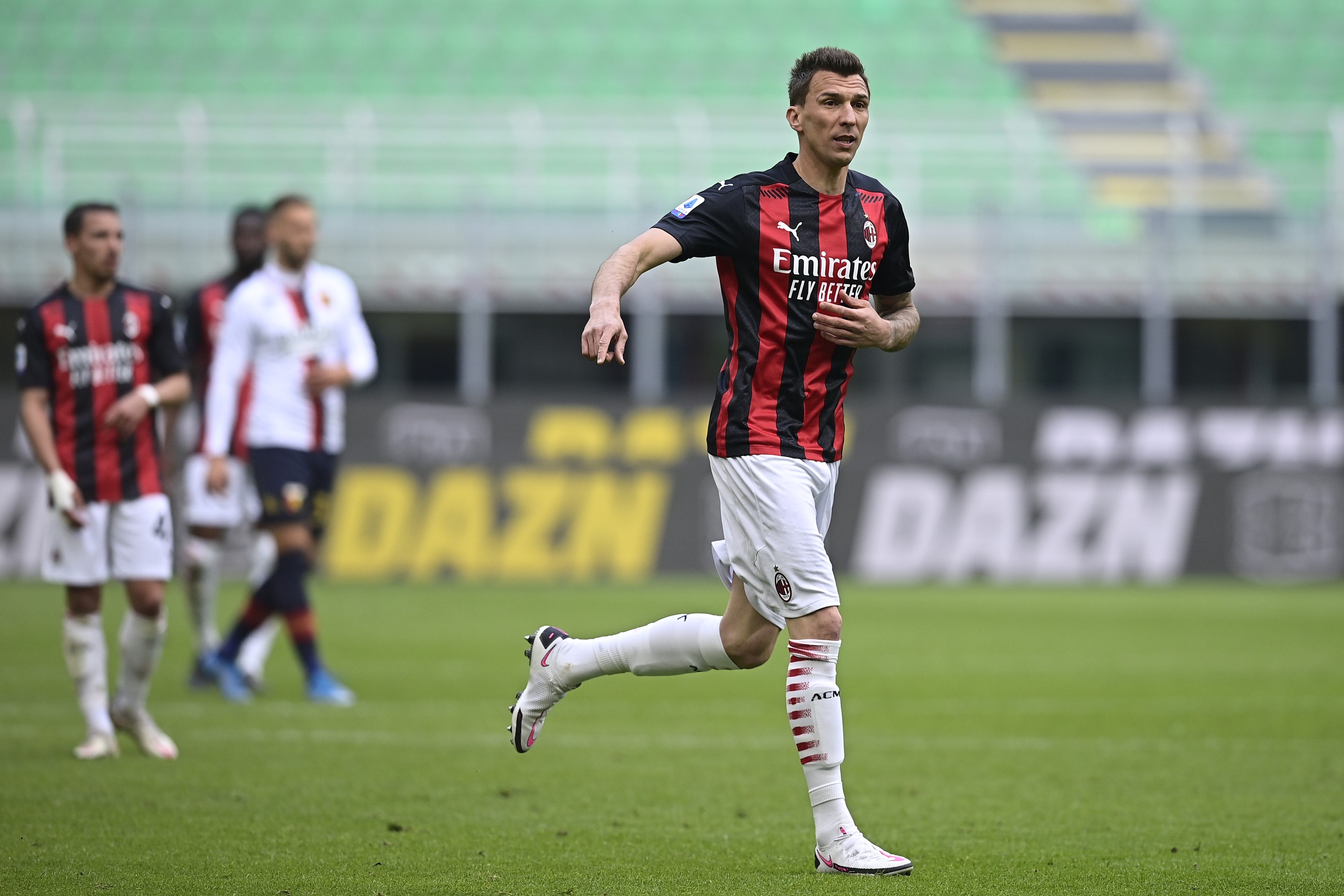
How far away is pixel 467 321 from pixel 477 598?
4.35 metres

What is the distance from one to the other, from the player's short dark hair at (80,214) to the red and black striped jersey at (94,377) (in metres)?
0.25

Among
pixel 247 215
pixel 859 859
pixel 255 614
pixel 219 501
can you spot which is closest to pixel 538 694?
pixel 859 859

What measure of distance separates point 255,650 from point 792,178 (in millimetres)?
4965

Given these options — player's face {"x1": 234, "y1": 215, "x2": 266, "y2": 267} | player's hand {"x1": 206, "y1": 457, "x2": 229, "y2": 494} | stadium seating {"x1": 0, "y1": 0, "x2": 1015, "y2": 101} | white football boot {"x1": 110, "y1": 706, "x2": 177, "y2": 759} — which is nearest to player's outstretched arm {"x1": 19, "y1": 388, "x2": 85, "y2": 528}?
white football boot {"x1": 110, "y1": 706, "x2": 177, "y2": 759}

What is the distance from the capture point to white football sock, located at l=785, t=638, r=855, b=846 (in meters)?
4.43

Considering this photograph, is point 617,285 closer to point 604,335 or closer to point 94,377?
point 604,335

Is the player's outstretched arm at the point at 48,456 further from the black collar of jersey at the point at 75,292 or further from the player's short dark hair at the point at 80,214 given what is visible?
the player's short dark hair at the point at 80,214

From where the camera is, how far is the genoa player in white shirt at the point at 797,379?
447cm

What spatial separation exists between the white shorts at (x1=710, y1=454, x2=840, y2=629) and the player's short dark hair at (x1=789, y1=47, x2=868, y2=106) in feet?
3.29

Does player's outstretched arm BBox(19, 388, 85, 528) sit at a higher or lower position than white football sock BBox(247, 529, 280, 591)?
higher

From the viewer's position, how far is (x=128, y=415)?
6.32 meters

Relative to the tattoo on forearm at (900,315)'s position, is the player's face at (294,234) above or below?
above

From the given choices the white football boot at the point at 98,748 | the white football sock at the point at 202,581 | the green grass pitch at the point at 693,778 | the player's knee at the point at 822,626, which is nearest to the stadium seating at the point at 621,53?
the green grass pitch at the point at 693,778

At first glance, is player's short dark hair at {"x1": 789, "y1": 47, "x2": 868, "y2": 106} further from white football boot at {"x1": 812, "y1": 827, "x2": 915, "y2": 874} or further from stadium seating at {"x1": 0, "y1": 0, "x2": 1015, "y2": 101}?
stadium seating at {"x1": 0, "y1": 0, "x2": 1015, "y2": 101}
